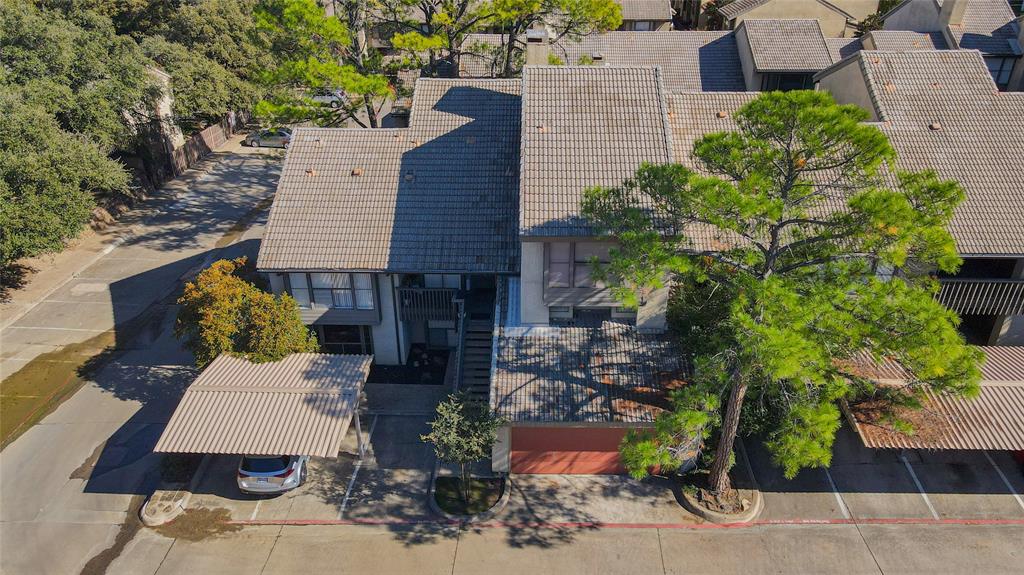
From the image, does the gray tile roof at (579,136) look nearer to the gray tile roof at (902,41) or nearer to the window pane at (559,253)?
the window pane at (559,253)

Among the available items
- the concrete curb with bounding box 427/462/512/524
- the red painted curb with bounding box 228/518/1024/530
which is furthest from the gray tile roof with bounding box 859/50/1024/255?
the concrete curb with bounding box 427/462/512/524

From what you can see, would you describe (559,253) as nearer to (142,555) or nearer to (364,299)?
(364,299)

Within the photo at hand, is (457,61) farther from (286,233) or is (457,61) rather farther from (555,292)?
(555,292)

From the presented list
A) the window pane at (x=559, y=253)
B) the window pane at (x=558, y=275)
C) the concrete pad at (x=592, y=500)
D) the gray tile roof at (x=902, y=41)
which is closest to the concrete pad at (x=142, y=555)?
the concrete pad at (x=592, y=500)

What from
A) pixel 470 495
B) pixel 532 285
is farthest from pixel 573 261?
pixel 470 495

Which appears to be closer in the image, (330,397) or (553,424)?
(553,424)

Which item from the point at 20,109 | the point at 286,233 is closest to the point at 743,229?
the point at 286,233
